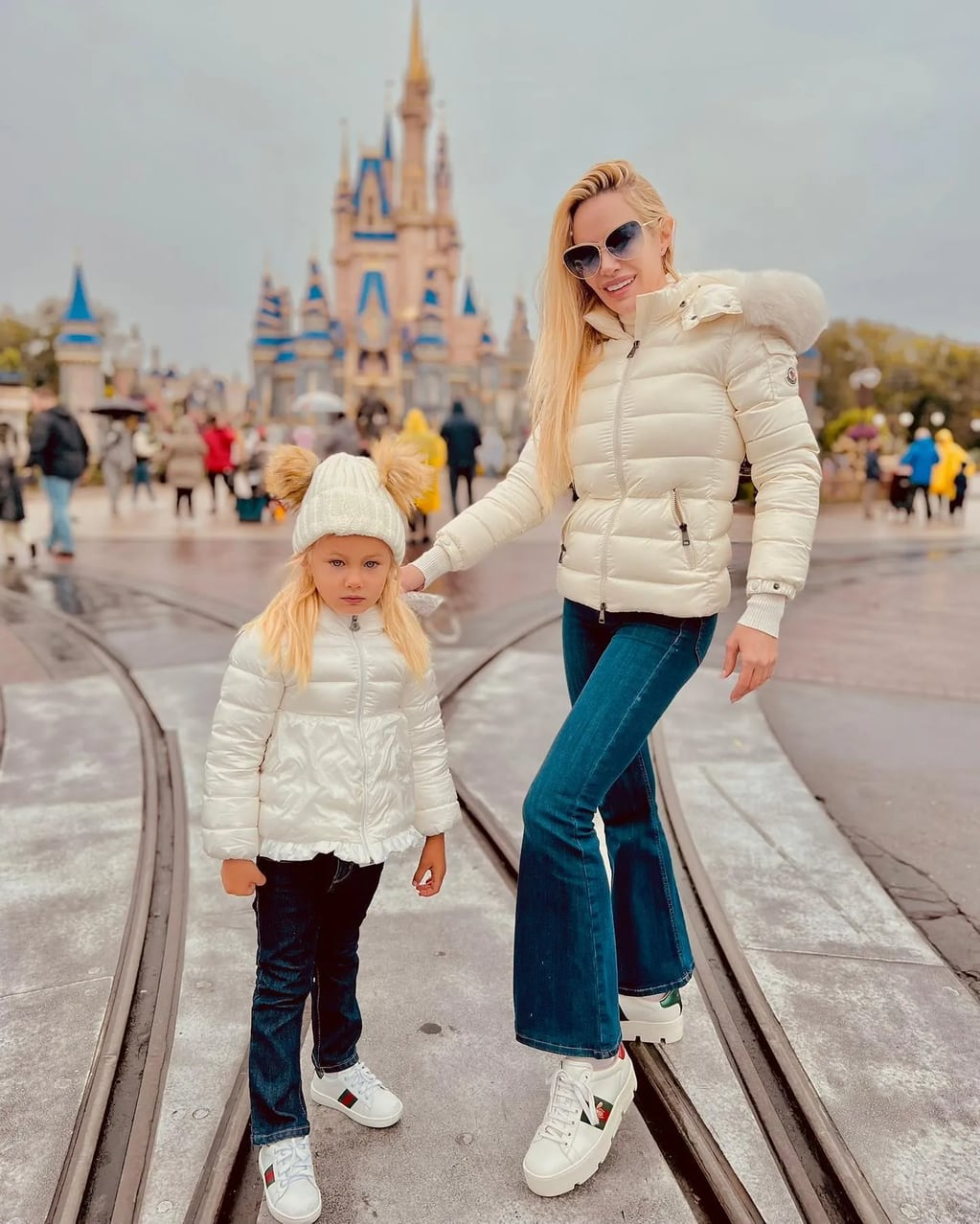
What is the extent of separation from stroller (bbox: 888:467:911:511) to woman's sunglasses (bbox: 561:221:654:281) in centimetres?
1815

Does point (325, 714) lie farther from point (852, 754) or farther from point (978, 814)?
point (852, 754)

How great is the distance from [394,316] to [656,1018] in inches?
2944

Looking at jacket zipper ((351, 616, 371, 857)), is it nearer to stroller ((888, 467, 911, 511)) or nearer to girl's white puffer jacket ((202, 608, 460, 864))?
girl's white puffer jacket ((202, 608, 460, 864))

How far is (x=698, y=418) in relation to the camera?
6.59 ft

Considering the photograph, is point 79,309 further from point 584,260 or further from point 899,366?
point 899,366

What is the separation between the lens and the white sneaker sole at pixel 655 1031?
7.61 ft

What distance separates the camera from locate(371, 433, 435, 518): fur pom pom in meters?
1.96

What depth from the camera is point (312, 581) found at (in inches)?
76.6

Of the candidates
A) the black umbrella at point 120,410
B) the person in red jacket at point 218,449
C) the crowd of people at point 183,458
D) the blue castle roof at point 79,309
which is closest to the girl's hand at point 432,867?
the crowd of people at point 183,458

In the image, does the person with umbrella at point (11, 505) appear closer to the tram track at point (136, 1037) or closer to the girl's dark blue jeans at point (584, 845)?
the tram track at point (136, 1037)

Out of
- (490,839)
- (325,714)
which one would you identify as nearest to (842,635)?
(490,839)

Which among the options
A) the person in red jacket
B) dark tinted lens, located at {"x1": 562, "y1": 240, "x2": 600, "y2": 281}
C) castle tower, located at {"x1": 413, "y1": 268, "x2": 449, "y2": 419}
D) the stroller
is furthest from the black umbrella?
castle tower, located at {"x1": 413, "y1": 268, "x2": 449, "y2": 419}

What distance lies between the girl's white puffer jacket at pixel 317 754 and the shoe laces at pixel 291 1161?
0.55 metres

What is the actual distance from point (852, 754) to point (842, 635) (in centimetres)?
297
